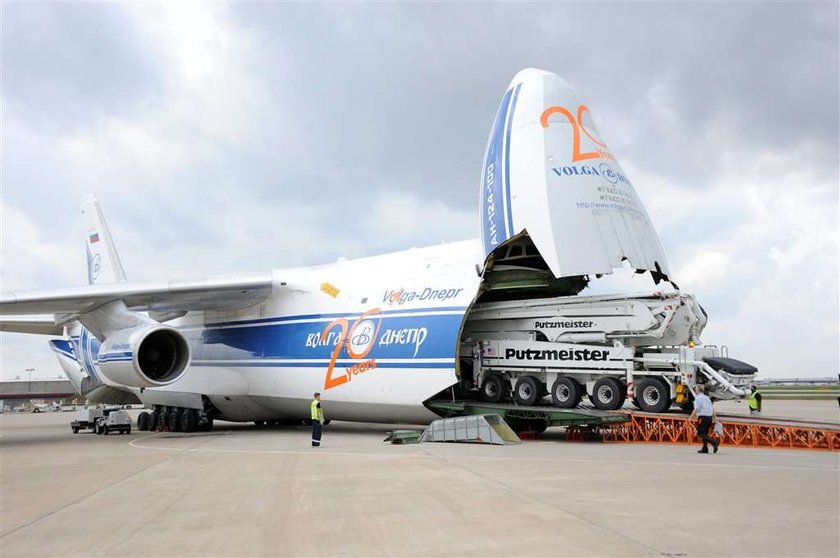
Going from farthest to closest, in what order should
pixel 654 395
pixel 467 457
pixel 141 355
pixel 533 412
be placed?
pixel 141 355 → pixel 533 412 → pixel 654 395 → pixel 467 457

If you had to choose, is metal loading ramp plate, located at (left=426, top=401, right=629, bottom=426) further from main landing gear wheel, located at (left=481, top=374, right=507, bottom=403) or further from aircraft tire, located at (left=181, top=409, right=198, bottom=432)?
aircraft tire, located at (left=181, top=409, right=198, bottom=432)

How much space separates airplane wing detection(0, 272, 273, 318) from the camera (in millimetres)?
17547

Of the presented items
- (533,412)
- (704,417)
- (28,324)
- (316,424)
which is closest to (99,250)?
(28,324)

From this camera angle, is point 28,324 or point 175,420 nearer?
point 175,420

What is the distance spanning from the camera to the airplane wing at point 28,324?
77.0 ft

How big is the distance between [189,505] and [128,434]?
1533 centimetres

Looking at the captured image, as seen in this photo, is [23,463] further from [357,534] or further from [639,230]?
[639,230]

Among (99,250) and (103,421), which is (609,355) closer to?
(103,421)

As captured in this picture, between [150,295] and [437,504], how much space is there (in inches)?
539

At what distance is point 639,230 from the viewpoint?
562 inches

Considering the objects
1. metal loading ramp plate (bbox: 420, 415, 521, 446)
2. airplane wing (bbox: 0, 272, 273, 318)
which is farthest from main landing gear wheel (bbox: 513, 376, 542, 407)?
airplane wing (bbox: 0, 272, 273, 318)

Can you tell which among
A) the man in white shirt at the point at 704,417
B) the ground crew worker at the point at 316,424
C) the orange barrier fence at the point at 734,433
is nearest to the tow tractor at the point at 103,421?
the ground crew worker at the point at 316,424

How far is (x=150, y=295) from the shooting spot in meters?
18.6

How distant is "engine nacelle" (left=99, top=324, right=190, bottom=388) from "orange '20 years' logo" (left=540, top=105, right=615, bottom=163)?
34.8 feet
